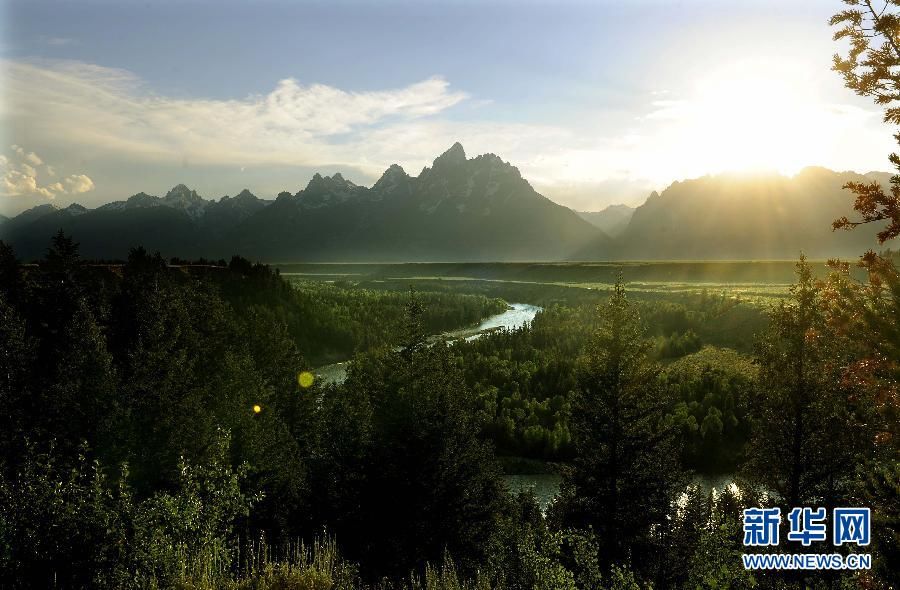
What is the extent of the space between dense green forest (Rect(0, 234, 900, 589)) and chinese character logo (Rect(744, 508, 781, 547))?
4.56ft

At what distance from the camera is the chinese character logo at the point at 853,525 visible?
47.8 feet

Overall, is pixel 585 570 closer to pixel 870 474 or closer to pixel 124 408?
pixel 870 474

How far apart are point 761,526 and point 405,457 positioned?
16.3 m

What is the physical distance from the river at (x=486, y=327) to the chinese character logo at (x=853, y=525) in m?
61.2

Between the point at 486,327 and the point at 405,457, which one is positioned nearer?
the point at 405,457

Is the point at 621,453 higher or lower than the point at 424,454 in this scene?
higher

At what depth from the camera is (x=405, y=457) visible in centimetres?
2819

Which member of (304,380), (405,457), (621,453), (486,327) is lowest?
(486,327)

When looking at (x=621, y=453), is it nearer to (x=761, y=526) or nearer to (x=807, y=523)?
(x=807, y=523)

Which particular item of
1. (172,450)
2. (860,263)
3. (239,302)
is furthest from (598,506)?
(239,302)

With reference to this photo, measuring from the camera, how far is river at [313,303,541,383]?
8461 cm

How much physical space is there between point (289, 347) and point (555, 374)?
A: 32.0m

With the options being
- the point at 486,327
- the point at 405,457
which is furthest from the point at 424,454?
the point at 486,327

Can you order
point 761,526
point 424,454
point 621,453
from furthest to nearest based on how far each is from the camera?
point 424,454 → point 621,453 → point 761,526
